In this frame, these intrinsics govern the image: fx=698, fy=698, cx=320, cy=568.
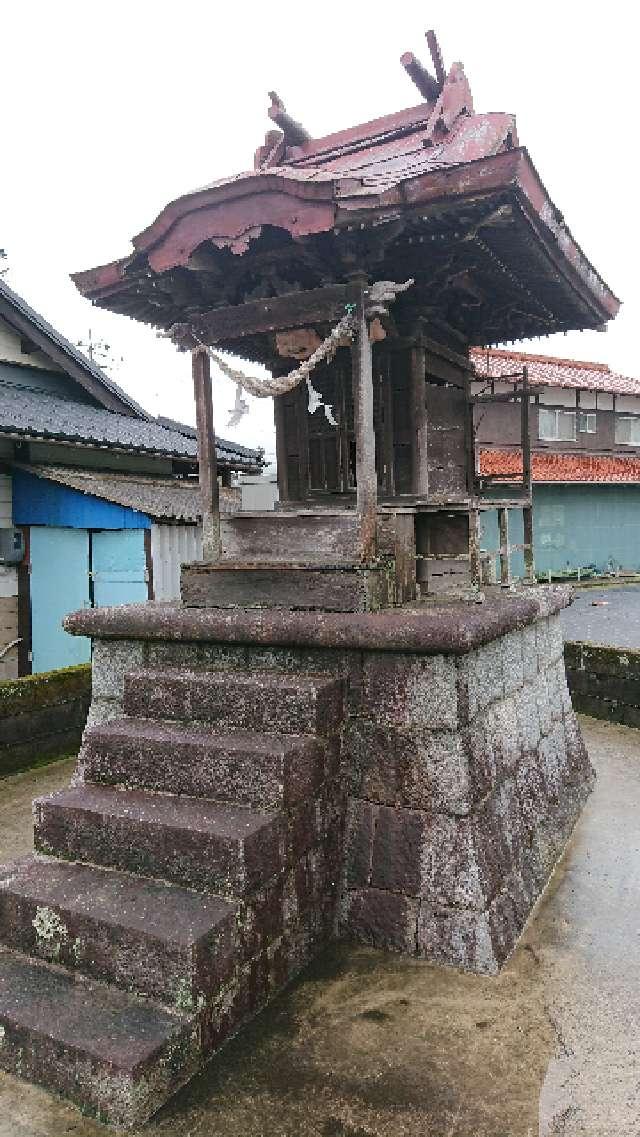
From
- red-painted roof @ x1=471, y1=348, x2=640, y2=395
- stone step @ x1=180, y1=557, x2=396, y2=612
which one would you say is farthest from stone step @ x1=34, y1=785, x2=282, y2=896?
red-painted roof @ x1=471, y1=348, x2=640, y2=395

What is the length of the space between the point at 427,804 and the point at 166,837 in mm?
Answer: 1510

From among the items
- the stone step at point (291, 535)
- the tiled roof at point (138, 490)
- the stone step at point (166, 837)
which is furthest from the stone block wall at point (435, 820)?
the tiled roof at point (138, 490)

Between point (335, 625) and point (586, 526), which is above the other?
point (586, 526)

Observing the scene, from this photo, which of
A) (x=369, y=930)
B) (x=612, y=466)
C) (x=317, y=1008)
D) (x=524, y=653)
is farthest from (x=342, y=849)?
(x=612, y=466)

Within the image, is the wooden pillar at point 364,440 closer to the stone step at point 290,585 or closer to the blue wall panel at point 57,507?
the stone step at point 290,585

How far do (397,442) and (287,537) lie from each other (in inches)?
55.1

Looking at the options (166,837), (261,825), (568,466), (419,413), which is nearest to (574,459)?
(568,466)

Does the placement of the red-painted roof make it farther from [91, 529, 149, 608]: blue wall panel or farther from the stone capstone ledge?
the stone capstone ledge

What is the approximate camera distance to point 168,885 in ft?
11.6

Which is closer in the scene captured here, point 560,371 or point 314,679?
point 314,679

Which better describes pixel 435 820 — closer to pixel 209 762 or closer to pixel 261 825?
pixel 261 825

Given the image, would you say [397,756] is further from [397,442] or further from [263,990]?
[397,442]

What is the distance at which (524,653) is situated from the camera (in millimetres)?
5449

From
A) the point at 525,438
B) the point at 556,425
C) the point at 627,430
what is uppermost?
the point at 627,430
